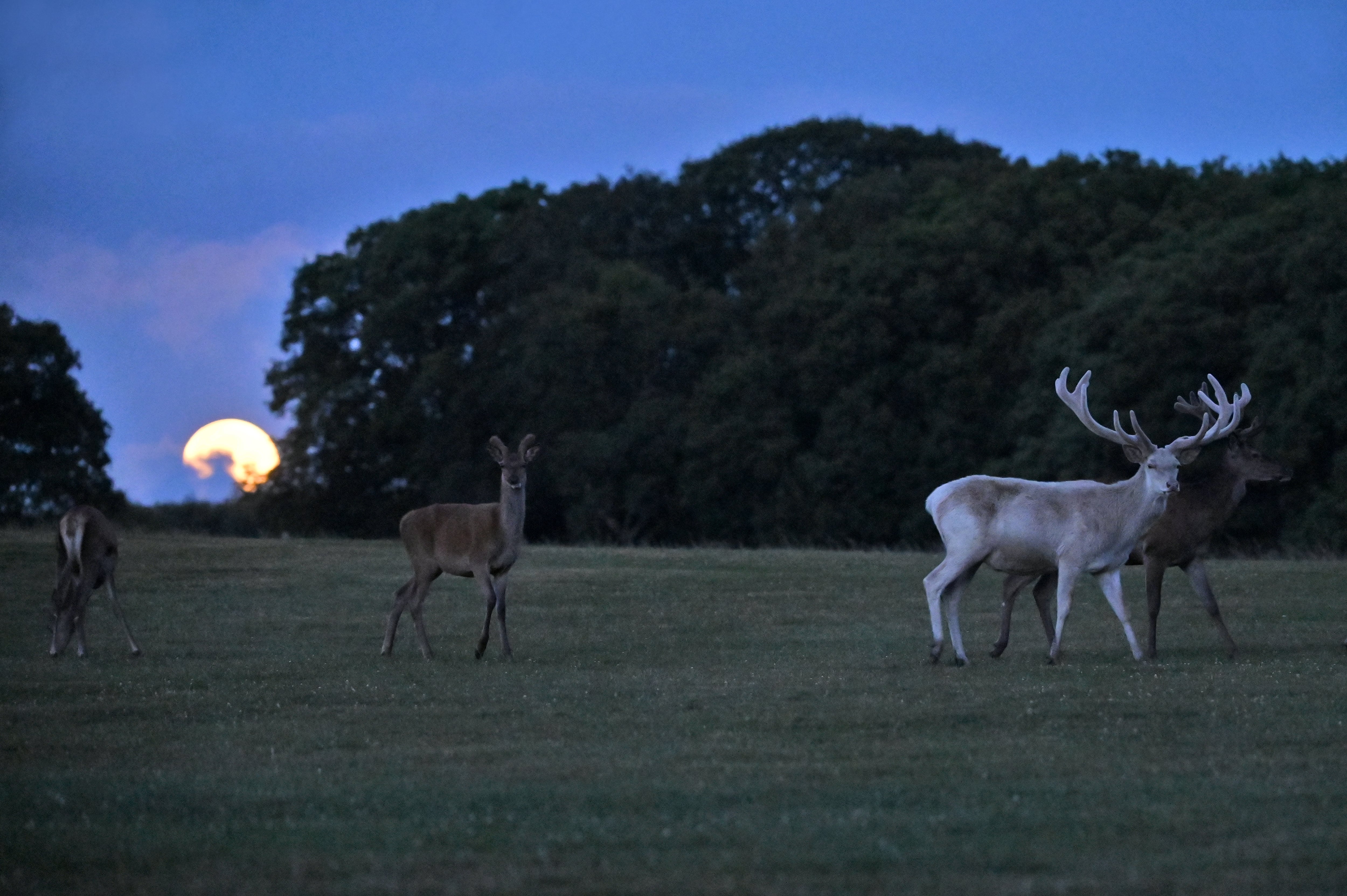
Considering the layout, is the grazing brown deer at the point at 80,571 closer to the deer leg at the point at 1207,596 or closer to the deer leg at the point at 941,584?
the deer leg at the point at 941,584

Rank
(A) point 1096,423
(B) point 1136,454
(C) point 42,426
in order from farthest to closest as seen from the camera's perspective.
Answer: (C) point 42,426
(A) point 1096,423
(B) point 1136,454

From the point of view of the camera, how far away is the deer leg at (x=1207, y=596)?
14734 mm

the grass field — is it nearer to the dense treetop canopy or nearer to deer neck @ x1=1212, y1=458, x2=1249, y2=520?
deer neck @ x1=1212, y1=458, x2=1249, y2=520

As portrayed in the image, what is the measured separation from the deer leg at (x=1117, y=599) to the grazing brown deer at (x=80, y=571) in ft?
30.2

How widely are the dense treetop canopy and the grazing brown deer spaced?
29.0m

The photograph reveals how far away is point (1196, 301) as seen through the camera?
3784cm

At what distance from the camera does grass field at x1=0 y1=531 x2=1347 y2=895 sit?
6.55 meters

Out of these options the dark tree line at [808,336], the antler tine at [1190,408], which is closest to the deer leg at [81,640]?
the antler tine at [1190,408]

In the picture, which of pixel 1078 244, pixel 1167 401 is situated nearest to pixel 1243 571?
pixel 1167 401

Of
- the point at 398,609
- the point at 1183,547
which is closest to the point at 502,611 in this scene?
the point at 398,609

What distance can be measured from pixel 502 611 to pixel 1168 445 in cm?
660

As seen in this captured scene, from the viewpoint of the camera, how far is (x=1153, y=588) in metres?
15.2

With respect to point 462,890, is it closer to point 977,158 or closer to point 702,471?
point 702,471

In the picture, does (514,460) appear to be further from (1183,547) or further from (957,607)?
(1183,547)
